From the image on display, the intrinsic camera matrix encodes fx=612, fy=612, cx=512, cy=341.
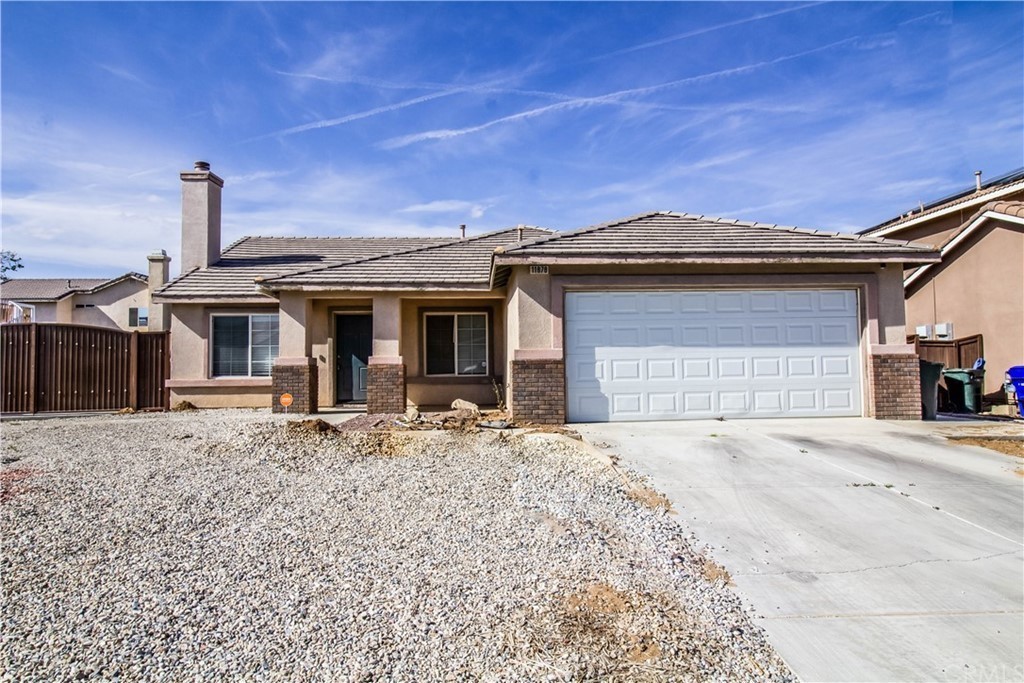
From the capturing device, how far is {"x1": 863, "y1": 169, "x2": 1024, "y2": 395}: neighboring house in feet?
46.8

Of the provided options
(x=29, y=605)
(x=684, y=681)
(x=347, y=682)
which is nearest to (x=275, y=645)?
(x=347, y=682)

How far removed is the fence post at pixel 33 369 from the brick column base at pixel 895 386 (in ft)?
55.6

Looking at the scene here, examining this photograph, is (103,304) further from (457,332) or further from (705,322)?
(705,322)

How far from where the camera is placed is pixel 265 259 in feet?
55.5

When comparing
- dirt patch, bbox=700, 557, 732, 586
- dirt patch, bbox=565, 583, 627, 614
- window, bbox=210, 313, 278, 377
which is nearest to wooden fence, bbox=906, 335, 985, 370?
dirt patch, bbox=700, 557, 732, 586

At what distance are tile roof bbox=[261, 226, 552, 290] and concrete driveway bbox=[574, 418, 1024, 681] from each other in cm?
611

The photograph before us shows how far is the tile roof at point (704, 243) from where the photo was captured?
10.5m

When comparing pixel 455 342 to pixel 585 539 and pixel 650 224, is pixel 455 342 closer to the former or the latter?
pixel 650 224

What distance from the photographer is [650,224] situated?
38.4ft

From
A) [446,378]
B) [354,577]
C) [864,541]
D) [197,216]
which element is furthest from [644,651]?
[197,216]

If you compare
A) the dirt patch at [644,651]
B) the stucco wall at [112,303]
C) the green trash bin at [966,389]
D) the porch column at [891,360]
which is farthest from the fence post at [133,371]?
the stucco wall at [112,303]

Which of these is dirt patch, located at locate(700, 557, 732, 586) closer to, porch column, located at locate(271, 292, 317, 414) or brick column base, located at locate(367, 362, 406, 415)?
brick column base, located at locate(367, 362, 406, 415)

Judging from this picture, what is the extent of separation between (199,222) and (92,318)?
2304 centimetres

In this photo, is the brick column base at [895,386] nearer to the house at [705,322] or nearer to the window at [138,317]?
the house at [705,322]
